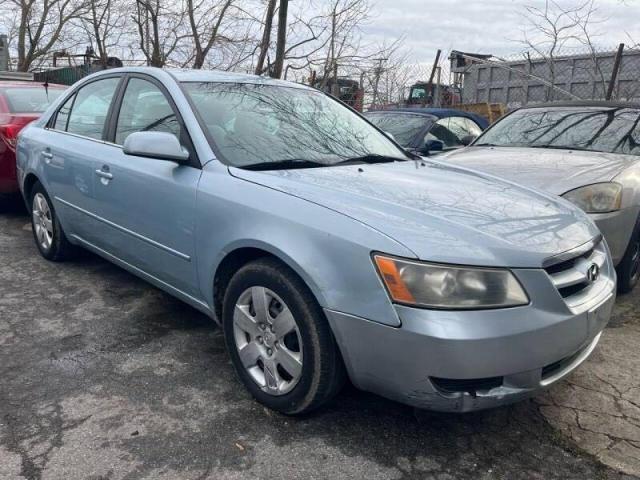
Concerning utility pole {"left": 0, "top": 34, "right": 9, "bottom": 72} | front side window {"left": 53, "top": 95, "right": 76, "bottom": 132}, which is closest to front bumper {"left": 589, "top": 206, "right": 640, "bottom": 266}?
front side window {"left": 53, "top": 95, "right": 76, "bottom": 132}

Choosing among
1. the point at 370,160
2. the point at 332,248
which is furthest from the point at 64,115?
the point at 332,248

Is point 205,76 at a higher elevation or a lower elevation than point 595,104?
higher

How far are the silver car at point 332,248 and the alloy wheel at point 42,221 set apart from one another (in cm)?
104

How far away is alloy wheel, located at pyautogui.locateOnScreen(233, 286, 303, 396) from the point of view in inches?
96.0

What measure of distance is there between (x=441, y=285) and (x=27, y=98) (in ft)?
19.5

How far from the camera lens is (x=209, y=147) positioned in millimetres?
2930

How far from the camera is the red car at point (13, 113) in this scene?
5.73 m

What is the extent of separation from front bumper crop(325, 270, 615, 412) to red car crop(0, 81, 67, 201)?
484 centimetres

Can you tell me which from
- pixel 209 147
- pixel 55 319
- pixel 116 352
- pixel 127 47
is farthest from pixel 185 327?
pixel 127 47

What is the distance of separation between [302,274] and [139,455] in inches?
38.1

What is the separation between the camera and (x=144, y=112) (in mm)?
3518

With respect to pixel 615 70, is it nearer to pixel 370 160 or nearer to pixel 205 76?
pixel 370 160

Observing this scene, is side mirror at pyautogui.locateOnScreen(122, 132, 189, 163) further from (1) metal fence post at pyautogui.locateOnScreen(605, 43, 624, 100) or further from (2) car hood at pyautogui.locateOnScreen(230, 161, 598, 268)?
(1) metal fence post at pyautogui.locateOnScreen(605, 43, 624, 100)

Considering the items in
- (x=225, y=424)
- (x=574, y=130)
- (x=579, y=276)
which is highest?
(x=574, y=130)
